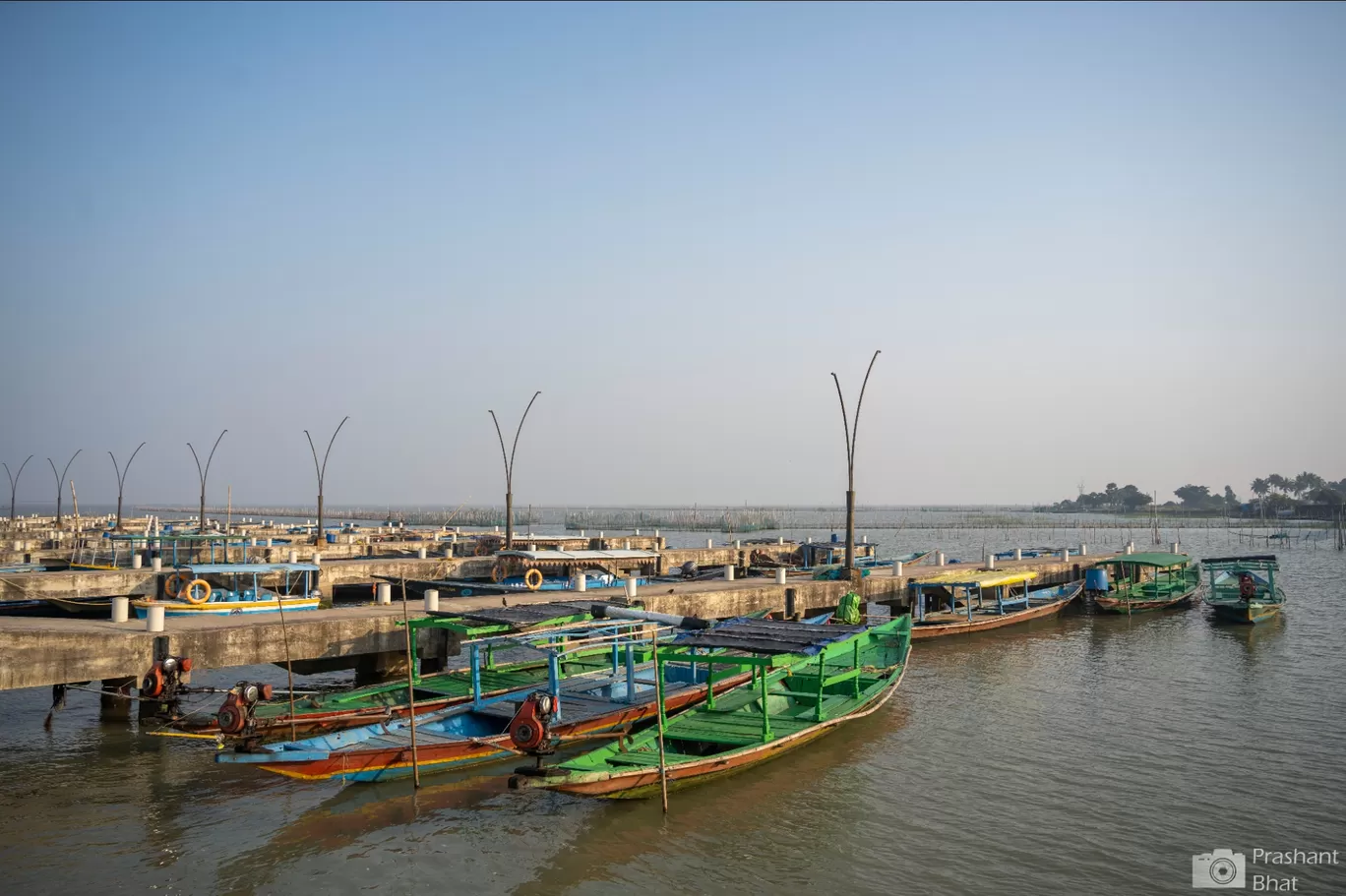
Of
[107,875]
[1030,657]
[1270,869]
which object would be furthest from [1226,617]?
[107,875]

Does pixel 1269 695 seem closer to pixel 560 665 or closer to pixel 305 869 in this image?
pixel 560 665

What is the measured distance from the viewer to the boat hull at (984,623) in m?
35.0

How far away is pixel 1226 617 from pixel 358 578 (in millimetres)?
39824

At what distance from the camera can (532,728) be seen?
15.1 metres

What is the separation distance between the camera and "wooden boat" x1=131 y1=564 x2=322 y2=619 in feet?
91.6

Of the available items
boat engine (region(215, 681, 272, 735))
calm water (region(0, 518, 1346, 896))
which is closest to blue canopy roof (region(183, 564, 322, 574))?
calm water (region(0, 518, 1346, 896))

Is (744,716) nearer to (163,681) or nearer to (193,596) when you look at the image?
(163,681)

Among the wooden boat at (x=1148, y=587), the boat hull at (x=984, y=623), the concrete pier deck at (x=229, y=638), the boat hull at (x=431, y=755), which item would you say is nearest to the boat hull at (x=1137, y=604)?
the wooden boat at (x=1148, y=587)

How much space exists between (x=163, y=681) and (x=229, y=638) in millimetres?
2650

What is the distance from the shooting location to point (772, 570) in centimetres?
4916

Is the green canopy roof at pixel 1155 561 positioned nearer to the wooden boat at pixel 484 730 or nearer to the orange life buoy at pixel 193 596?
the wooden boat at pixel 484 730

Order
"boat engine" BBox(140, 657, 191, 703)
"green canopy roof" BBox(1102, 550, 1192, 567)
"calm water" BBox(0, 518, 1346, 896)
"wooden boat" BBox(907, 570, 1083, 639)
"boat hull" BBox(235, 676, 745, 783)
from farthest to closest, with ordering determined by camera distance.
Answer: "green canopy roof" BBox(1102, 550, 1192, 567), "wooden boat" BBox(907, 570, 1083, 639), "boat engine" BBox(140, 657, 191, 703), "boat hull" BBox(235, 676, 745, 783), "calm water" BBox(0, 518, 1346, 896)

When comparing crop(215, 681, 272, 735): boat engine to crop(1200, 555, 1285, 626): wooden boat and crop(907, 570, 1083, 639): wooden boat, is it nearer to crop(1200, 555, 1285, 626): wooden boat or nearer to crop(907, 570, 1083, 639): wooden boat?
crop(907, 570, 1083, 639): wooden boat

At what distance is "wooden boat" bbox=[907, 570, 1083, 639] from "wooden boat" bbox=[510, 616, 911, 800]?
520 inches
